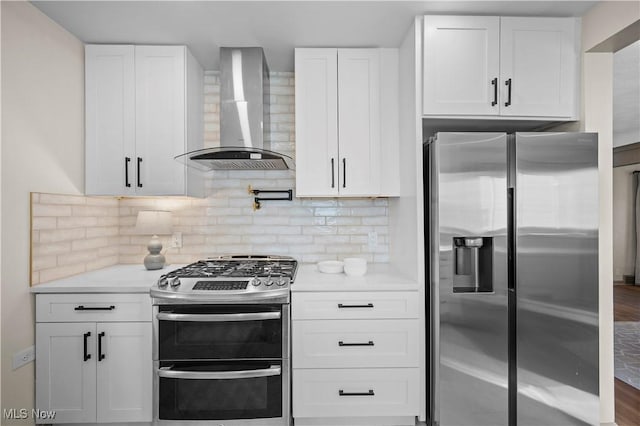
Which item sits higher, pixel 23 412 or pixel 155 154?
pixel 155 154

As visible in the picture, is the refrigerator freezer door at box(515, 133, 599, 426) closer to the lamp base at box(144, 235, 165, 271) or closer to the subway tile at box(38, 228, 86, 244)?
the lamp base at box(144, 235, 165, 271)

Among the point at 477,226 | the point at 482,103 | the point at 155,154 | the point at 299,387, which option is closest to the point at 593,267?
the point at 477,226

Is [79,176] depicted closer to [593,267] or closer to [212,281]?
[212,281]

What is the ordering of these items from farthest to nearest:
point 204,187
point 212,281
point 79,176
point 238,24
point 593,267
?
point 204,187 < point 79,176 < point 238,24 < point 212,281 < point 593,267

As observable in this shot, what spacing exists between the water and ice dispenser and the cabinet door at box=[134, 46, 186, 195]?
1877mm

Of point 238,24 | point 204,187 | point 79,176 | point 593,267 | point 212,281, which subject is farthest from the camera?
point 204,187

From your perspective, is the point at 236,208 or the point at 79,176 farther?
the point at 236,208

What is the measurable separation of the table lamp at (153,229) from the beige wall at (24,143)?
503mm

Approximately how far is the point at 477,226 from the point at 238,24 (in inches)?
74.6

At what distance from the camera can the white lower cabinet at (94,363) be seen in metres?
2.09

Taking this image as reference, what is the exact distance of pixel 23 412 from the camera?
2.00m

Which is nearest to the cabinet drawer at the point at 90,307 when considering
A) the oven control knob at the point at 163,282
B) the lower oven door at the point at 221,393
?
the oven control knob at the point at 163,282

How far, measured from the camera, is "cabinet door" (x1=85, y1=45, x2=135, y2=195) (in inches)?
98.8

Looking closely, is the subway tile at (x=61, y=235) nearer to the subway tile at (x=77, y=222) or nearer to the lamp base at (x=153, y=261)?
the subway tile at (x=77, y=222)
